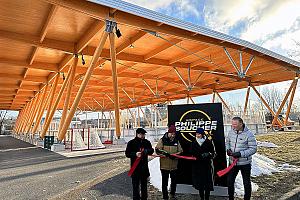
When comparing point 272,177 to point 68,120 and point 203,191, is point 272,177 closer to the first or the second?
point 203,191

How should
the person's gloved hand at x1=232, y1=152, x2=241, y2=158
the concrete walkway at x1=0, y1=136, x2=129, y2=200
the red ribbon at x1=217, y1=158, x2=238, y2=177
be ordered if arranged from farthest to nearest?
the concrete walkway at x1=0, y1=136, x2=129, y2=200, the red ribbon at x1=217, y1=158, x2=238, y2=177, the person's gloved hand at x1=232, y1=152, x2=241, y2=158

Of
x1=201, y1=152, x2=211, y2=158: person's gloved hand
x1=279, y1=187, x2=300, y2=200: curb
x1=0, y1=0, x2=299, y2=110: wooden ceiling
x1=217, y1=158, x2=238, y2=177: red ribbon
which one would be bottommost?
x1=279, y1=187, x2=300, y2=200: curb

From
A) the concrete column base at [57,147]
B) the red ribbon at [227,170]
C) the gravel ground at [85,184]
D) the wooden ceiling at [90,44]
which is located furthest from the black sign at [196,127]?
the concrete column base at [57,147]

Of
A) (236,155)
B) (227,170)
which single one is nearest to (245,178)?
(227,170)

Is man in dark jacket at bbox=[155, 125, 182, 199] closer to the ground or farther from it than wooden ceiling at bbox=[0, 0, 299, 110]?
closer to the ground

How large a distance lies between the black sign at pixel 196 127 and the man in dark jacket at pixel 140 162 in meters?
1.13

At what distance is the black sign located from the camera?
16.1 ft

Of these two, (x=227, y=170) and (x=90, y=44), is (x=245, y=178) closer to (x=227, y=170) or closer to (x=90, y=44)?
(x=227, y=170)

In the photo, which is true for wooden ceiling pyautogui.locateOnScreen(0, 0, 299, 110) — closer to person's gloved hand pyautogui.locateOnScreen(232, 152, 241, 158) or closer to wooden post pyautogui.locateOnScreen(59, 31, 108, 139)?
wooden post pyautogui.locateOnScreen(59, 31, 108, 139)

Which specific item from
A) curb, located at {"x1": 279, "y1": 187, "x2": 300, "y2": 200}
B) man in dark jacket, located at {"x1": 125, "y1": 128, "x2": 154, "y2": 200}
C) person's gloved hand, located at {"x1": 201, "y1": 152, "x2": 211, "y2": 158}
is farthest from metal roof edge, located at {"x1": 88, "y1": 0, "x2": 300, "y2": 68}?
curb, located at {"x1": 279, "y1": 187, "x2": 300, "y2": 200}

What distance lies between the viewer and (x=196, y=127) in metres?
5.19

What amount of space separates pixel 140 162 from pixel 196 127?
5.37 ft

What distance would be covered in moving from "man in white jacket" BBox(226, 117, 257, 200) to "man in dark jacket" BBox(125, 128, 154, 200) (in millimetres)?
1701

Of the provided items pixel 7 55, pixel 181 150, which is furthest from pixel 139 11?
pixel 7 55
